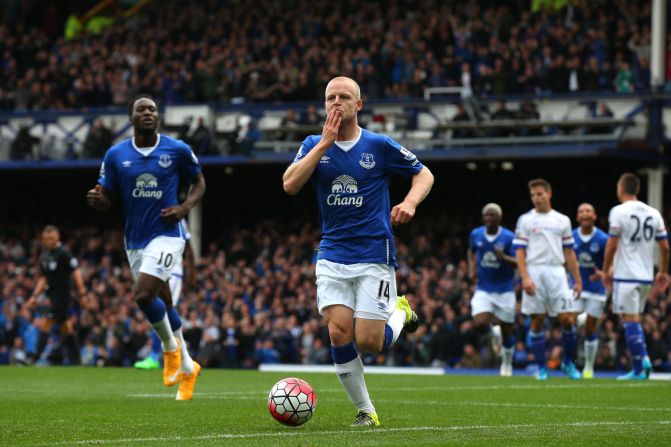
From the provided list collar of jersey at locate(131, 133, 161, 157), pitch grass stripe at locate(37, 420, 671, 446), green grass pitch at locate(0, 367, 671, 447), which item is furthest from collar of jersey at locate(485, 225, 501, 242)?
pitch grass stripe at locate(37, 420, 671, 446)

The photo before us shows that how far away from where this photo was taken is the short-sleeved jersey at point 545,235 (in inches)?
643

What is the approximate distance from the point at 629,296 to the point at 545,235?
1.56 m

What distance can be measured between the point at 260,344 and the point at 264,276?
345cm

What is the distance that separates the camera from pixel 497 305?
17.7 metres

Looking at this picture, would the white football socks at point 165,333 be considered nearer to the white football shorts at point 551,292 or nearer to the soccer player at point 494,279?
the white football shorts at point 551,292

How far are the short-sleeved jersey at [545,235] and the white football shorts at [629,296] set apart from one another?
1202 millimetres

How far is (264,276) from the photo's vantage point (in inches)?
1118

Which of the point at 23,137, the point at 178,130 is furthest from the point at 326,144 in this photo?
the point at 23,137

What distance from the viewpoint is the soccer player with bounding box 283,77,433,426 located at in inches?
321

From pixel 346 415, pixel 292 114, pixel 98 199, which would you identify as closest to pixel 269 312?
pixel 292 114

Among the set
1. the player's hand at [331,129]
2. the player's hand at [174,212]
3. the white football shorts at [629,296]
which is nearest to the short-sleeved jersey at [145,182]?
the player's hand at [174,212]

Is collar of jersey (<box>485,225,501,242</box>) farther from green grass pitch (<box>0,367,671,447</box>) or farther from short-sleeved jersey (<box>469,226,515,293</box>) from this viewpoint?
green grass pitch (<box>0,367,671,447</box>)

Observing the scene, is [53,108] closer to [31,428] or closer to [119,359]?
[119,359]

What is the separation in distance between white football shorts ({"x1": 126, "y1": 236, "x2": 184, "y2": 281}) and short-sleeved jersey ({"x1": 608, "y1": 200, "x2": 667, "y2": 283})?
625 cm
